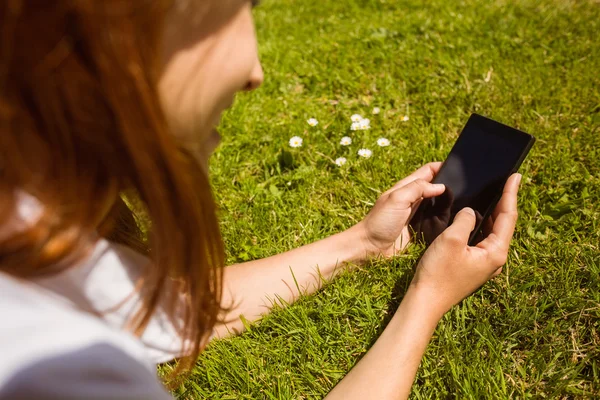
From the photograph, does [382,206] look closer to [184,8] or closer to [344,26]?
[184,8]

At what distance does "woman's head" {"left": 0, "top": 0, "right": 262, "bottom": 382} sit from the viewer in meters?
0.88

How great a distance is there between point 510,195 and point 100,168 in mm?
1461

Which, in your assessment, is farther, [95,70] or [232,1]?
[232,1]

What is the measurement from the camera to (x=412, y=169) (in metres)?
2.53

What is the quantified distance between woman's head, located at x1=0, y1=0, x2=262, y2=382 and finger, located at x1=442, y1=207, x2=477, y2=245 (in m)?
0.91

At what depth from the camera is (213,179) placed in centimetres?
272

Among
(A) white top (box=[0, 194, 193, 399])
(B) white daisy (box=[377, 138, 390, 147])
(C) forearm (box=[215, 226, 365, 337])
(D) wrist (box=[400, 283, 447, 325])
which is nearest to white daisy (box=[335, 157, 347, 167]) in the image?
(B) white daisy (box=[377, 138, 390, 147])

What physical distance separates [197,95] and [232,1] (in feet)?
0.69

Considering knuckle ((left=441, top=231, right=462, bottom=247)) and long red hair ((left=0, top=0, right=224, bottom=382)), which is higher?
long red hair ((left=0, top=0, right=224, bottom=382))

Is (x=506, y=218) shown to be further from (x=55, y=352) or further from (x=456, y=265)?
(x=55, y=352)

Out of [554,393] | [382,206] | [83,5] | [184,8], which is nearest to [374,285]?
[382,206]

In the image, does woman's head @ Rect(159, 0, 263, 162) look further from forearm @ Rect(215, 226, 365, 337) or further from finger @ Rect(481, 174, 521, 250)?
finger @ Rect(481, 174, 521, 250)

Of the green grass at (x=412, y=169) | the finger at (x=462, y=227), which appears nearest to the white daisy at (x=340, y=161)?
the green grass at (x=412, y=169)

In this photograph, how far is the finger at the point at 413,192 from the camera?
200cm
